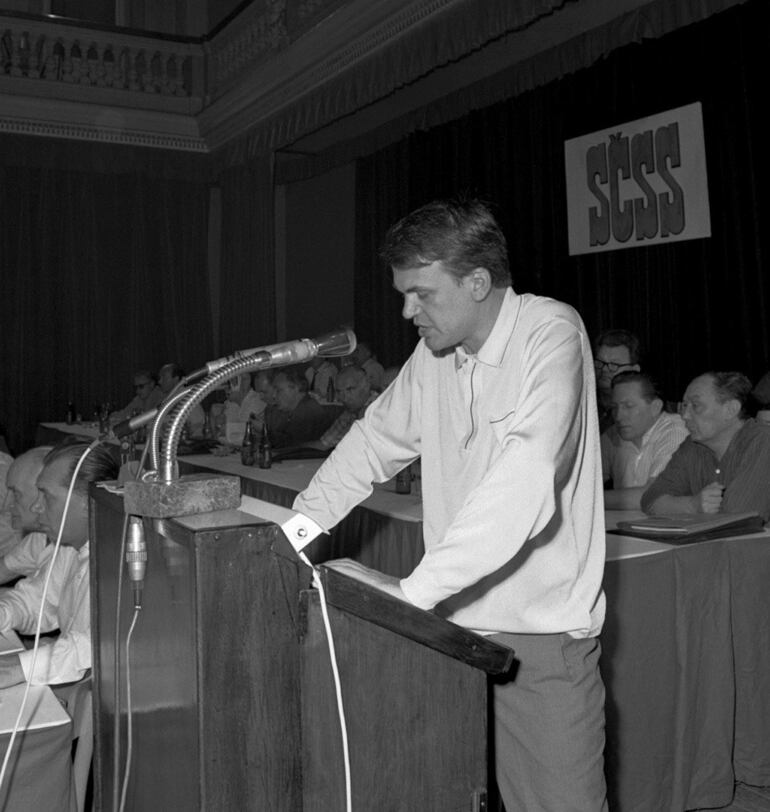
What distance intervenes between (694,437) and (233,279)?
Result: 7896 mm

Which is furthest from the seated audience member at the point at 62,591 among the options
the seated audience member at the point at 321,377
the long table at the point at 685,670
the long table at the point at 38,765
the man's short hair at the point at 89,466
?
the seated audience member at the point at 321,377

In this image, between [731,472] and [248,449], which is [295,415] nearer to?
[248,449]

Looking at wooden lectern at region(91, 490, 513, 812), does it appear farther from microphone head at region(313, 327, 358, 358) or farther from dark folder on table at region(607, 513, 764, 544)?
dark folder on table at region(607, 513, 764, 544)

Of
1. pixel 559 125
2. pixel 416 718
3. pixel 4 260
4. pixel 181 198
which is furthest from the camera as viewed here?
pixel 181 198

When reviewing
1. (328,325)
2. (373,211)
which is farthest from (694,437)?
(328,325)

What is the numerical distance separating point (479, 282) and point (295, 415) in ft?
16.9

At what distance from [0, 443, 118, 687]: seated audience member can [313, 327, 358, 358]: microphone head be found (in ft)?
3.27

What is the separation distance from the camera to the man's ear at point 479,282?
1.54 m

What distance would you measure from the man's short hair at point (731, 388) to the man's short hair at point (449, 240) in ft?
6.71

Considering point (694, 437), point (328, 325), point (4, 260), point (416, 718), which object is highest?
point (4, 260)

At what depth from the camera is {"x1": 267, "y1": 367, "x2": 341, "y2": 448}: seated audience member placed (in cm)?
654

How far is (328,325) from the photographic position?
1102 cm

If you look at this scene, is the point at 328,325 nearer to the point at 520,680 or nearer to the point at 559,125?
the point at 559,125

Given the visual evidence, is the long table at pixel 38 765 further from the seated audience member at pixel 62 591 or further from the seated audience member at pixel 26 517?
the seated audience member at pixel 26 517
